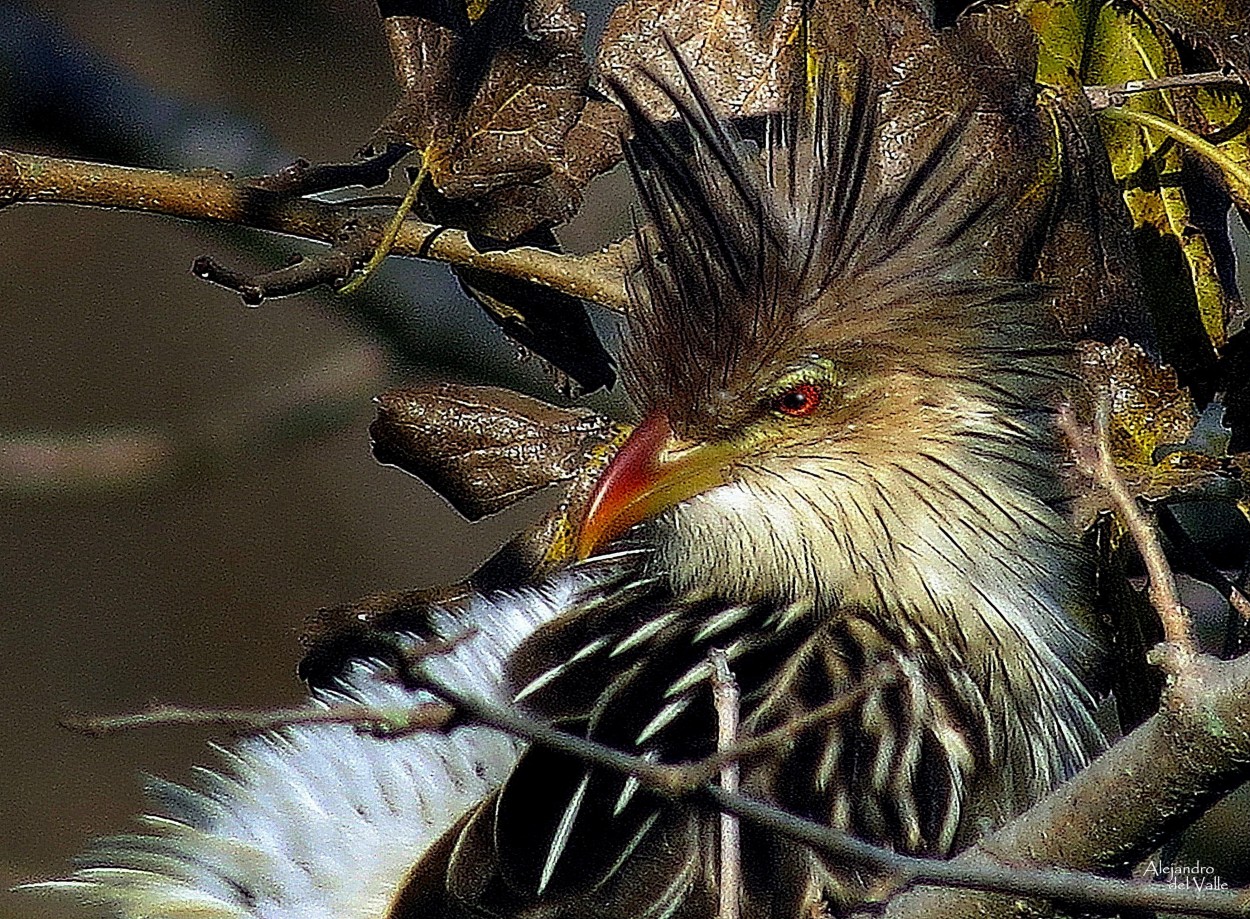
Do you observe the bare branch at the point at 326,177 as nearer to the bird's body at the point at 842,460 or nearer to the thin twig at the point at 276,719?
the bird's body at the point at 842,460

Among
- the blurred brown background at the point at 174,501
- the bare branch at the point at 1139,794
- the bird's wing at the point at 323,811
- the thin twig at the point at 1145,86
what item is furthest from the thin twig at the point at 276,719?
the blurred brown background at the point at 174,501

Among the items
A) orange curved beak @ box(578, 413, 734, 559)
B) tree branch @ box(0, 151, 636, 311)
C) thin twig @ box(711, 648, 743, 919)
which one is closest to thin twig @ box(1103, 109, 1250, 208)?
orange curved beak @ box(578, 413, 734, 559)

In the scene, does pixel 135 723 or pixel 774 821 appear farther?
pixel 135 723

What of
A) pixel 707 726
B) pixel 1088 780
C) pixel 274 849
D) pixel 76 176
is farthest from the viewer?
pixel 76 176

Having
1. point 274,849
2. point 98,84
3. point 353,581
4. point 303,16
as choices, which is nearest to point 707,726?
point 274,849

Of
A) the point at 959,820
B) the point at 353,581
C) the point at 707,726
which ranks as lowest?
the point at 353,581

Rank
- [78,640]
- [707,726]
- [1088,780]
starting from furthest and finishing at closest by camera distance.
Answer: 1. [78,640]
2. [707,726]
3. [1088,780]

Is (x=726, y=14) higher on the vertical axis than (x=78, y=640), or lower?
higher

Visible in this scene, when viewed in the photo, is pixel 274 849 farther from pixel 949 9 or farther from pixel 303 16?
pixel 303 16
